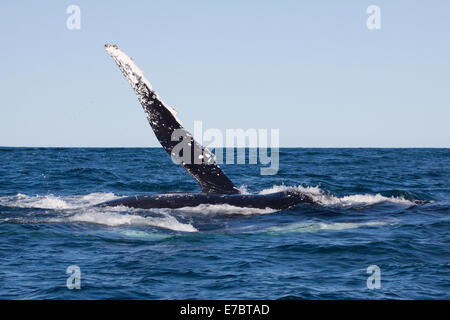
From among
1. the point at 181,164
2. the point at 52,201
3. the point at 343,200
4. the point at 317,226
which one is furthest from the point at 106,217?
the point at 343,200

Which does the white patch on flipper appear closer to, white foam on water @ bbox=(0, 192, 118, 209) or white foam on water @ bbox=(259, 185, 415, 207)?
white foam on water @ bbox=(0, 192, 118, 209)

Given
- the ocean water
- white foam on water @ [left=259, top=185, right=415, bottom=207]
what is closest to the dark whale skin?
the ocean water

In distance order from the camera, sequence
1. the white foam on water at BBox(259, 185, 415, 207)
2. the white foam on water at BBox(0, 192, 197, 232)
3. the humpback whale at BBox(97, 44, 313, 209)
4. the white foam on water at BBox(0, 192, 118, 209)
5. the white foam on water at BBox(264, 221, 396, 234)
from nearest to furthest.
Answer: the white foam on water at BBox(264, 221, 396, 234) < the white foam on water at BBox(0, 192, 197, 232) < the humpback whale at BBox(97, 44, 313, 209) < the white foam on water at BBox(259, 185, 415, 207) < the white foam on water at BBox(0, 192, 118, 209)

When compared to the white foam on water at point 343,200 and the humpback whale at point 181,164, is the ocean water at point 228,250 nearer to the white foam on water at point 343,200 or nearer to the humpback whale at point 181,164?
the white foam on water at point 343,200

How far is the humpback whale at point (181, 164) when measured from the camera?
42.1 feet

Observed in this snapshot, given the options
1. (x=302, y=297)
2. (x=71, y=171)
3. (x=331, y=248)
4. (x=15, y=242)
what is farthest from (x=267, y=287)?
(x=71, y=171)

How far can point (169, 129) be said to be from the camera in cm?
1327

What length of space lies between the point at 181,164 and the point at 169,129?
1046 millimetres

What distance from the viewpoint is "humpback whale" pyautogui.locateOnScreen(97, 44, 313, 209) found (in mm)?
12844

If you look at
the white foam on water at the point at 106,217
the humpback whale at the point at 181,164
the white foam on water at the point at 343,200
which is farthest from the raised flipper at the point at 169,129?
the white foam on water at the point at 343,200

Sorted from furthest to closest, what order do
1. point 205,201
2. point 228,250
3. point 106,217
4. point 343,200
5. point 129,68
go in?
point 343,200 → point 205,201 → point 106,217 → point 129,68 → point 228,250

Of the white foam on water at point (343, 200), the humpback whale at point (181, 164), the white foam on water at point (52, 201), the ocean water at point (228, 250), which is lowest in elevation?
the ocean water at point (228, 250)

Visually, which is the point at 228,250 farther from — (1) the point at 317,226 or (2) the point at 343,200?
(2) the point at 343,200
